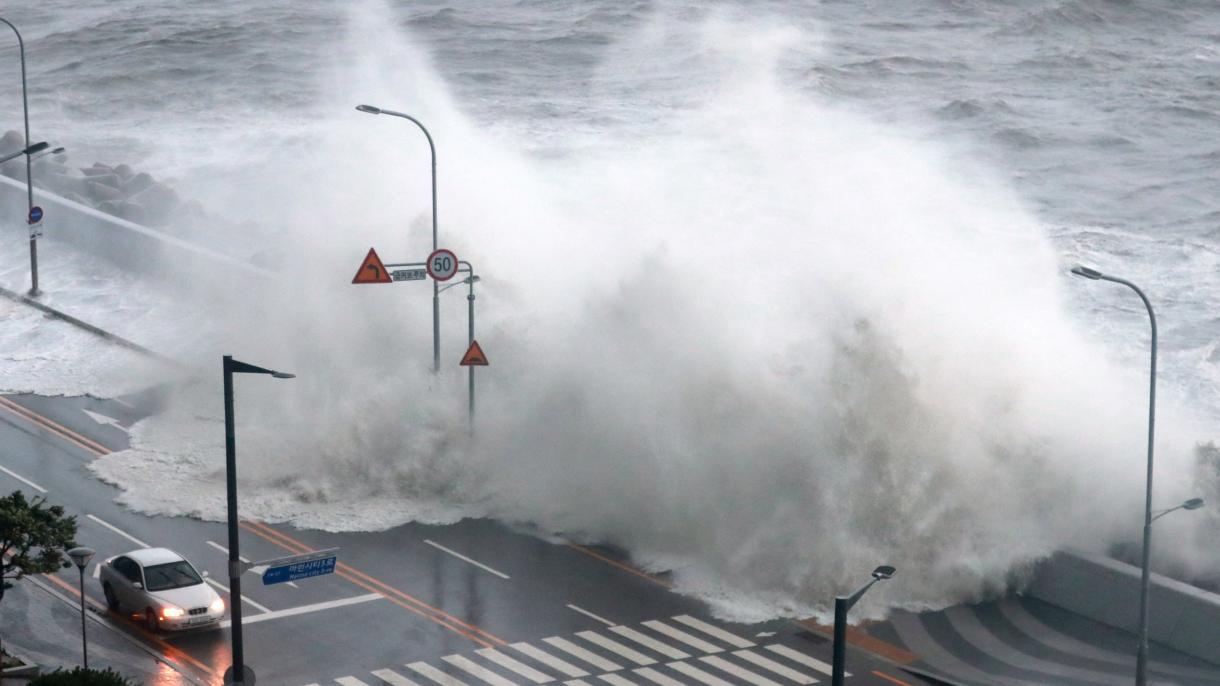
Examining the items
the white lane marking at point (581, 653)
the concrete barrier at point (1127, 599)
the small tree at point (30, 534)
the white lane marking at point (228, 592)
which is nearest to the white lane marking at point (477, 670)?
the white lane marking at point (581, 653)

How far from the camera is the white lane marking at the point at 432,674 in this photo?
22.3 metres

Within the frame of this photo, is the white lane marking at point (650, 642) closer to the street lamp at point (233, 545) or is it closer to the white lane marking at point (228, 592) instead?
the white lane marking at point (228, 592)

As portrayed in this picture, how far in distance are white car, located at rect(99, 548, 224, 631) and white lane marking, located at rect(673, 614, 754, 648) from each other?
7351 mm

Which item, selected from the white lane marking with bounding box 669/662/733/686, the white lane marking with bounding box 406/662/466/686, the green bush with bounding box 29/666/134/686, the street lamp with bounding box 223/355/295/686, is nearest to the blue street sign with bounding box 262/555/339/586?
the street lamp with bounding box 223/355/295/686

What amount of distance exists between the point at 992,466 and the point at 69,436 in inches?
745

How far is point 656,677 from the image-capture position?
74.0 feet

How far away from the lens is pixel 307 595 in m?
25.5

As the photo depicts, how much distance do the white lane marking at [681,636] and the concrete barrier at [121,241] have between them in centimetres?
1780

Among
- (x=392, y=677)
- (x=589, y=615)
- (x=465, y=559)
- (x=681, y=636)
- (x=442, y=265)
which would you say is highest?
(x=442, y=265)

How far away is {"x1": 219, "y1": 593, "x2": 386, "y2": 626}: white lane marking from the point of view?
80.5 feet

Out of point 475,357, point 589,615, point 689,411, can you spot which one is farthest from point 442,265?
point 589,615

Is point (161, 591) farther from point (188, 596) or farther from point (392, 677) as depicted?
point (392, 677)

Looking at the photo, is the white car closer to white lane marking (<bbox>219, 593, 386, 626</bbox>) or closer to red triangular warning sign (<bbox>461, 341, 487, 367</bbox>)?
white lane marking (<bbox>219, 593, 386, 626</bbox>)

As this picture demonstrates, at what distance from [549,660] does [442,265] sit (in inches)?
434
